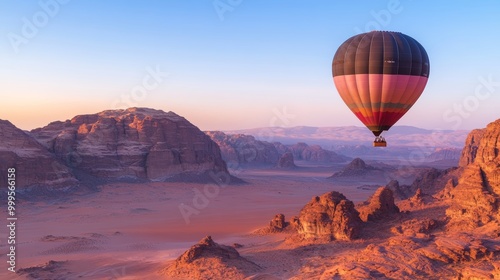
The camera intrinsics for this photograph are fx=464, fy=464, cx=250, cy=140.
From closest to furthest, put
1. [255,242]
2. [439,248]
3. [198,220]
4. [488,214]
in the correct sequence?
[439,248] < [488,214] < [255,242] < [198,220]

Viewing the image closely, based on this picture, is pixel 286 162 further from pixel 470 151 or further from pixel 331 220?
pixel 331 220

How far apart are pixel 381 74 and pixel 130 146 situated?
40.7 meters

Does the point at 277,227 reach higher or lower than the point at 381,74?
lower

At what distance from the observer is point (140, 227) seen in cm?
3350

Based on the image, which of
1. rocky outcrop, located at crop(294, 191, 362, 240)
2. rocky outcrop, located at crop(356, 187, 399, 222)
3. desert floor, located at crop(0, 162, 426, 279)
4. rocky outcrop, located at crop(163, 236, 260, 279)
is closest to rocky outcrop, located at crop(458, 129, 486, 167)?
desert floor, located at crop(0, 162, 426, 279)

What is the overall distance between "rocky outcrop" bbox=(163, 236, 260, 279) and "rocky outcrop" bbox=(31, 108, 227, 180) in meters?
37.0

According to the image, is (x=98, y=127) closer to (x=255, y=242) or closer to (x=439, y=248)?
(x=255, y=242)

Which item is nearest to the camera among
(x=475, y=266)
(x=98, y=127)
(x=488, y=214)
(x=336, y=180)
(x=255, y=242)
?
(x=475, y=266)

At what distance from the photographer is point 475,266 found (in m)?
16.3

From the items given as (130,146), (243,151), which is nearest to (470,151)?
(130,146)

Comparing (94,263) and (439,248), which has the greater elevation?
(439,248)

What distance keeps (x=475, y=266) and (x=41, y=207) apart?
36379 mm

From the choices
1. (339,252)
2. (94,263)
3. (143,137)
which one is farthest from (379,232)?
(143,137)

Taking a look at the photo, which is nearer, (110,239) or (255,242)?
(255,242)
